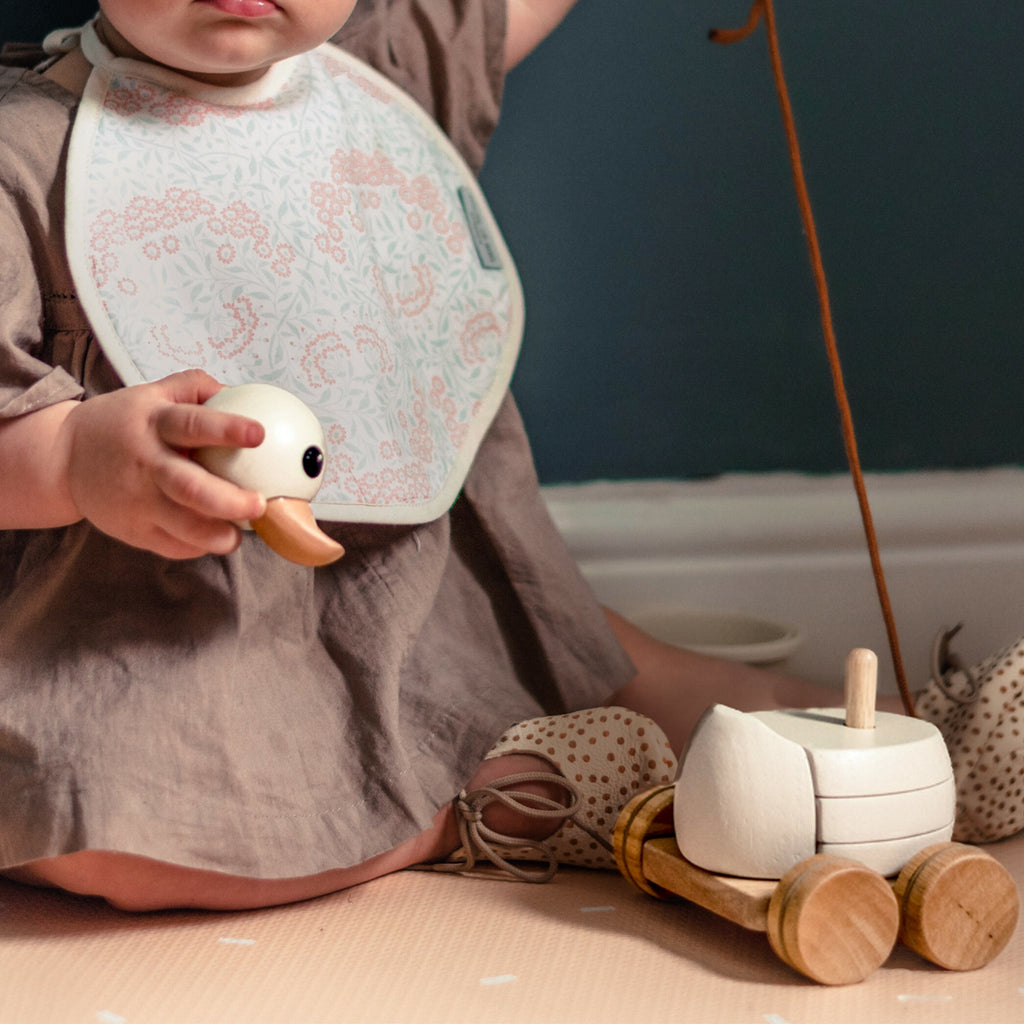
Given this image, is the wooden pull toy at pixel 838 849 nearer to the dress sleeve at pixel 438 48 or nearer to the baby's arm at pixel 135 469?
the baby's arm at pixel 135 469

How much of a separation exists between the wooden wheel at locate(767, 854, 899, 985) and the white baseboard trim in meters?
0.43

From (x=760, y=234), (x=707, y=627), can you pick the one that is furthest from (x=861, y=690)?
(x=760, y=234)

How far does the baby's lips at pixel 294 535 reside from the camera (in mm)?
539

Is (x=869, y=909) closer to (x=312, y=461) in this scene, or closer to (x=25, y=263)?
(x=312, y=461)

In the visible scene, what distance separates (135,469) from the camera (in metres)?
0.57

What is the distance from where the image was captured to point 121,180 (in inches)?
28.3

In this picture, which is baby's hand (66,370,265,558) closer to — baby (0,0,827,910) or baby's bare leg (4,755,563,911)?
baby (0,0,827,910)

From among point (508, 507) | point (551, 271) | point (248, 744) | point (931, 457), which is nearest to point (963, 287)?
point (931, 457)

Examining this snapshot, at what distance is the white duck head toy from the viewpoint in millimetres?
539

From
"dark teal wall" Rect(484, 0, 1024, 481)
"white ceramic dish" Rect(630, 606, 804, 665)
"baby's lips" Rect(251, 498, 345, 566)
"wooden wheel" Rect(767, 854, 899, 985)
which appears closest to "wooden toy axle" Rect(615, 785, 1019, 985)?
"wooden wheel" Rect(767, 854, 899, 985)

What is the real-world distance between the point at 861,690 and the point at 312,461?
0.29 m

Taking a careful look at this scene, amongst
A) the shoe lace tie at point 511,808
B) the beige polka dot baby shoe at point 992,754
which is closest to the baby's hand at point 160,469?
the shoe lace tie at point 511,808

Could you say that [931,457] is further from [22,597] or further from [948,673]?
[22,597]

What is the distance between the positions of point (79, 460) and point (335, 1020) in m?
0.29
